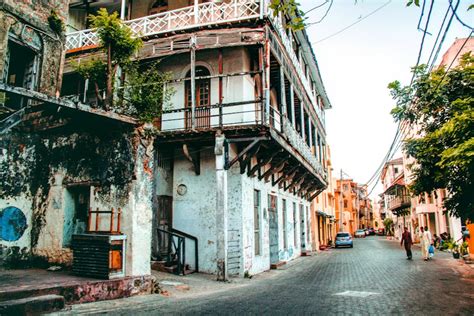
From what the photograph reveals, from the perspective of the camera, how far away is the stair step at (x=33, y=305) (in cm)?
540

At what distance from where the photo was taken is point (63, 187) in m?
8.81

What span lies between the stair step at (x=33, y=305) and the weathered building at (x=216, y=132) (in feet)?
18.5

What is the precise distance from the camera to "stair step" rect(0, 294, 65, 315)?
540 cm

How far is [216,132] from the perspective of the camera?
12.1m

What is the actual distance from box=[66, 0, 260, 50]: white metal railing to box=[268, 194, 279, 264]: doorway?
300 inches

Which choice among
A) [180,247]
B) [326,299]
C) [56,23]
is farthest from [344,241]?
[56,23]

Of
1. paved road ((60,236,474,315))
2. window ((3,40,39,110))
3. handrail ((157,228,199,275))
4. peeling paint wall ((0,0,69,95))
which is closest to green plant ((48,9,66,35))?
peeling paint wall ((0,0,69,95))

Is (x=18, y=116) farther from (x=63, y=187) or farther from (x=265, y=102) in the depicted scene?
(x=265, y=102)

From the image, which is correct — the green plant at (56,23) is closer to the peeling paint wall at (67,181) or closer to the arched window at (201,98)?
the arched window at (201,98)

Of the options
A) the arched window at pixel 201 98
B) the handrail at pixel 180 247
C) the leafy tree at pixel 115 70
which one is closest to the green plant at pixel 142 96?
the leafy tree at pixel 115 70

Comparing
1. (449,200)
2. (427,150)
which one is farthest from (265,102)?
(449,200)

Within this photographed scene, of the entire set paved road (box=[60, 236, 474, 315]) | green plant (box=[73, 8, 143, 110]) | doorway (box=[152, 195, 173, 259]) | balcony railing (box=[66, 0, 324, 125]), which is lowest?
paved road (box=[60, 236, 474, 315])

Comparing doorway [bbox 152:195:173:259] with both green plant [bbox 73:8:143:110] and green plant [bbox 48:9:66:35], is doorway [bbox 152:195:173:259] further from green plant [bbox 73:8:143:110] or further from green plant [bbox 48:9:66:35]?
green plant [bbox 48:9:66:35]

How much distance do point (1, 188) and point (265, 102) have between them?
7769 millimetres
